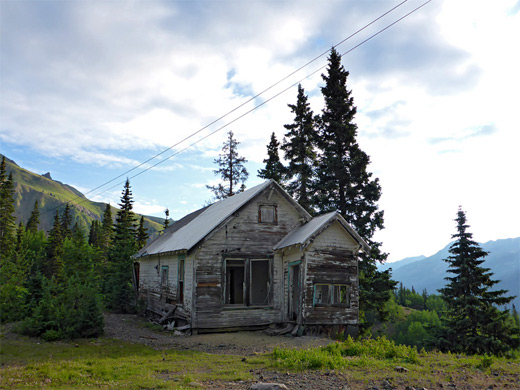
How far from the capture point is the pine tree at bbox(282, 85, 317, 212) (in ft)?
107

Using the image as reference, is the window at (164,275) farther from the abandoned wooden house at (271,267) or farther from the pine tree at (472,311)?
the pine tree at (472,311)

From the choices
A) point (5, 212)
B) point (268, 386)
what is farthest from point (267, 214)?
point (5, 212)

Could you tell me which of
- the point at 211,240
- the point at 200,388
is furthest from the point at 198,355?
the point at 211,240

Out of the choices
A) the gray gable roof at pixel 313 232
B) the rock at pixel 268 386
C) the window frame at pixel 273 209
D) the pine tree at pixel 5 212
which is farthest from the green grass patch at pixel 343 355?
the pine tree at pixel 5 212

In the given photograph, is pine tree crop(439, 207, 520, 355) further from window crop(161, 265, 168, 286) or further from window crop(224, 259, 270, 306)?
window crop(161, 265, 168, 286)

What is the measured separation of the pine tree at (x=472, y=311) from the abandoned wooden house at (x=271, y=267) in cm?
1127

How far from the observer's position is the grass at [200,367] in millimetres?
8820

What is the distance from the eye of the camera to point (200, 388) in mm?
8133

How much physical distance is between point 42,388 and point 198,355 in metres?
5.28

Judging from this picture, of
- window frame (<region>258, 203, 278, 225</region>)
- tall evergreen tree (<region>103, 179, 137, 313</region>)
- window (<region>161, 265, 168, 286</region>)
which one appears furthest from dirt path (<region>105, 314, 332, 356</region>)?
tall evergreen tree (<region>103, 179, 137, 313</region>)

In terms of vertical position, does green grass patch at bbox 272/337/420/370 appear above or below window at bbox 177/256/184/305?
below

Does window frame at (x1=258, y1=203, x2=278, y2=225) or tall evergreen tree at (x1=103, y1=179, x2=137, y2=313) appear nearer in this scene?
window frame at (x1=258, y1=203, x2=278, y2=225)

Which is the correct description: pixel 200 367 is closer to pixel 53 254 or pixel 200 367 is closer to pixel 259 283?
pixel 259 283

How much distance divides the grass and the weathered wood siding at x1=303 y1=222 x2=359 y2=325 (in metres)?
4.02
